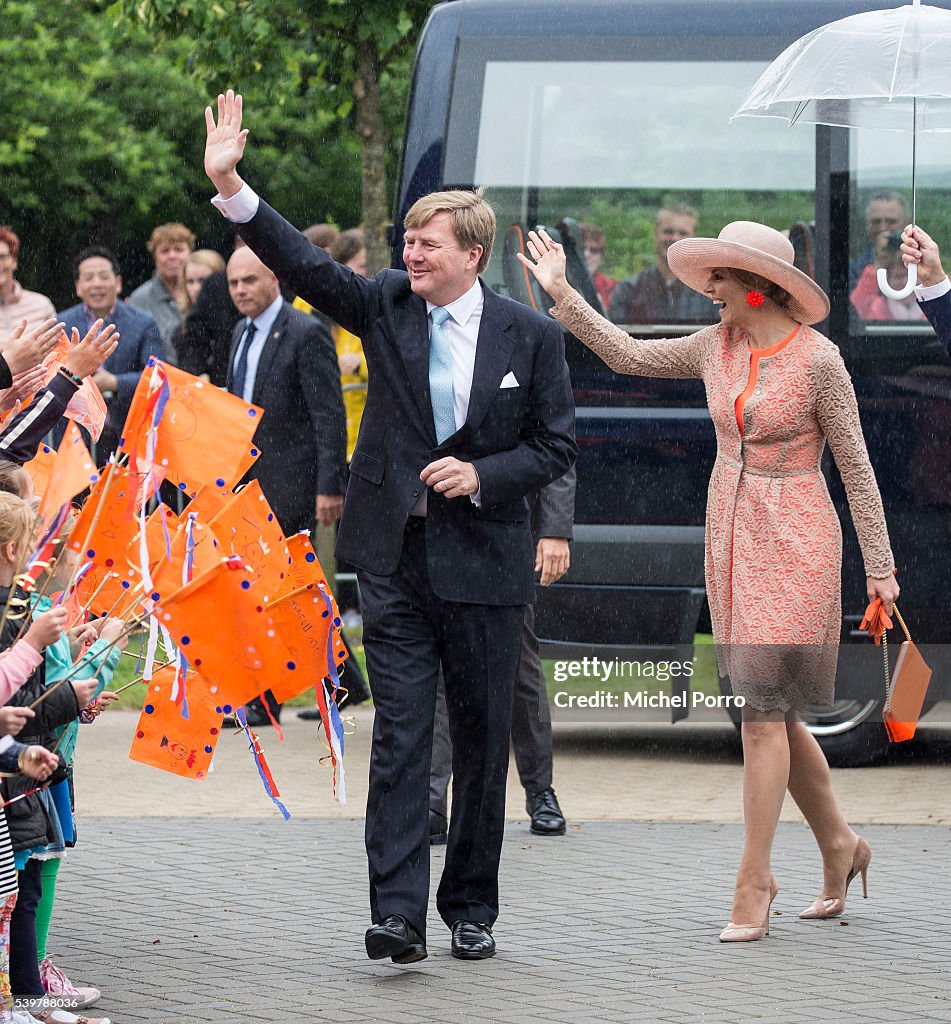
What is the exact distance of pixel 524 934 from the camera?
593 centimetres

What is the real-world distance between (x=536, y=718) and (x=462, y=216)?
8.20ft

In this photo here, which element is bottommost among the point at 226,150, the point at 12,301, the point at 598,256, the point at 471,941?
the point at 471,941

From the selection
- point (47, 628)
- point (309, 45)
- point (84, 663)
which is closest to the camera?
point (47, 628)

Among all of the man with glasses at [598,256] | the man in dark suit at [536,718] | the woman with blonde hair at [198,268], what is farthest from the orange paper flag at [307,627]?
the woman with blonde hair at [198,268]

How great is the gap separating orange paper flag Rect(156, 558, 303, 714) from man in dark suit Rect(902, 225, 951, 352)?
2.20m

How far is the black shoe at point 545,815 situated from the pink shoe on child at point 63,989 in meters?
2.57

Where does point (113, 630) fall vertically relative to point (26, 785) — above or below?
above

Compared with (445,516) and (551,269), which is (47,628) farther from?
(551,269)

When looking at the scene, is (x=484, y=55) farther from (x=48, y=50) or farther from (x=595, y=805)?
(x=48, y=50)

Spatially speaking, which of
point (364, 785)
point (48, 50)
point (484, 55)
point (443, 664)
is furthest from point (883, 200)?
point (48, 50)

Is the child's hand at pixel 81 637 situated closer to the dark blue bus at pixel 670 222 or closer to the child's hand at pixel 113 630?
the child's hand at pixel 113 630

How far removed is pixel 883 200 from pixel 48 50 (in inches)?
682

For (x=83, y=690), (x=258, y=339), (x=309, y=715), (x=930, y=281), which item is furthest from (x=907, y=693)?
(x=309, y=715)

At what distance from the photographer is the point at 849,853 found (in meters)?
6.10
